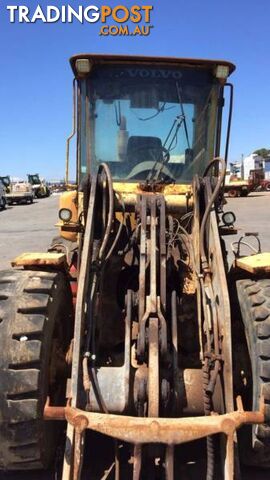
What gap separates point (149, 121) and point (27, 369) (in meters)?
2.72

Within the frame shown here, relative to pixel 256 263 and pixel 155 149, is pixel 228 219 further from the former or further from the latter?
pixel 256 263

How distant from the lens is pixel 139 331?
3.11m

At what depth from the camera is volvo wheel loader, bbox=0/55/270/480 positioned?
292cm

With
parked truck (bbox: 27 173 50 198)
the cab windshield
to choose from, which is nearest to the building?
parked truck (bbox: 27 173 50 198)

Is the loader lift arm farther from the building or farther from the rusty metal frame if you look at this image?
the building

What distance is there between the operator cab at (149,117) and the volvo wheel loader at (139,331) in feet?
0.06

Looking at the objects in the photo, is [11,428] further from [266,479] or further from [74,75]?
[74,75]

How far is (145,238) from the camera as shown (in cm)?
355

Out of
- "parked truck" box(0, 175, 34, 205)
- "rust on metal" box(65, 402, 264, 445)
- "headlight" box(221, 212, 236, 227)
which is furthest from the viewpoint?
"parked truck" box(0, 175, 34, 205)

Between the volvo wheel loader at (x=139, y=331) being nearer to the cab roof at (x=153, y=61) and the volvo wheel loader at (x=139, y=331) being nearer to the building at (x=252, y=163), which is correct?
the cab roof at (x=153, y=61)

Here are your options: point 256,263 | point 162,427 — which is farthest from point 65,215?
A: point 162,427

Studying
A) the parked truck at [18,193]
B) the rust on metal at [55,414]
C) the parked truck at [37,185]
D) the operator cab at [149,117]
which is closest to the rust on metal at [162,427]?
the rust on metal at [55,414]

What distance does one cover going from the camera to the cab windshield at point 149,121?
480 centimetres

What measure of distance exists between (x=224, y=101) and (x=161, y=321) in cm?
260
